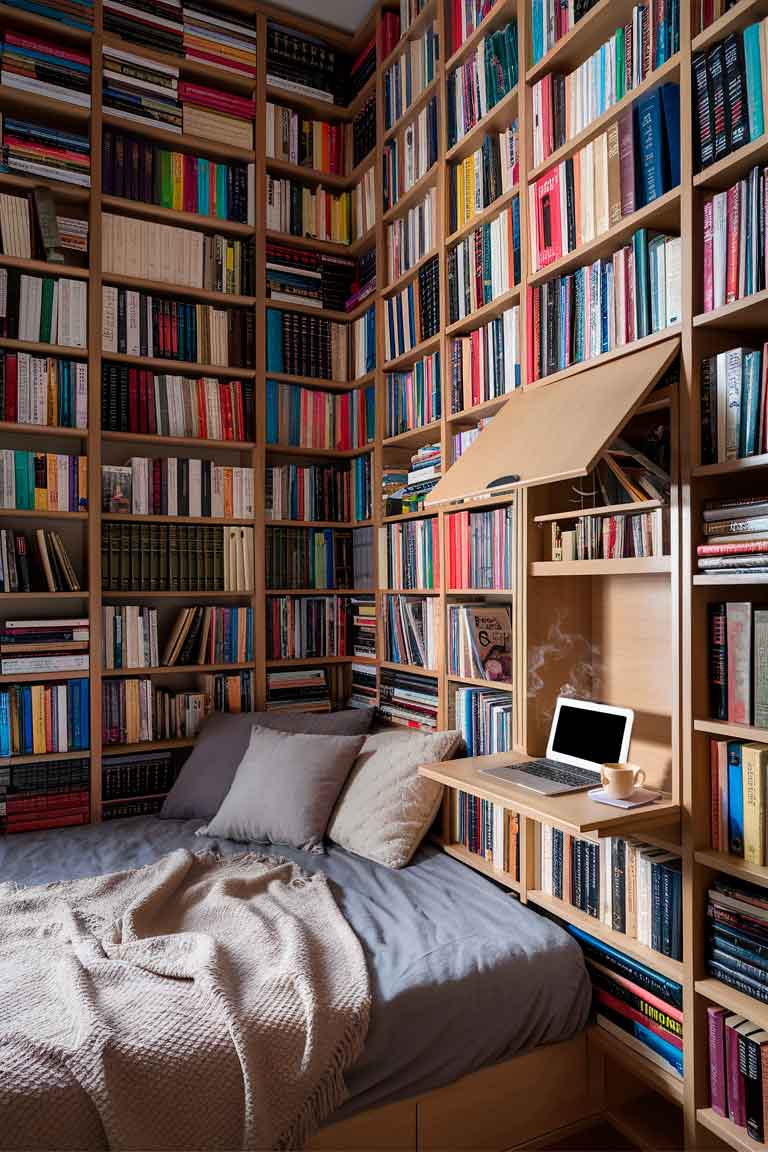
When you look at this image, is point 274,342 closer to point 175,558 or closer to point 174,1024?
point 175,558

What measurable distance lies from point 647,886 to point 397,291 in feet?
7.01

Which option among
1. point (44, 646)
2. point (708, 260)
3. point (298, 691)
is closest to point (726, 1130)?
point (708, 260)

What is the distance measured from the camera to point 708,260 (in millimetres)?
1519

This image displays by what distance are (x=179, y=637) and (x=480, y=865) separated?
1.36m

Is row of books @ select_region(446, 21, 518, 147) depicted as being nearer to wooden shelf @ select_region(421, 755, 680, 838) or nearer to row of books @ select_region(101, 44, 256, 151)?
row of books @ select_region(101, 44, 256, 151)

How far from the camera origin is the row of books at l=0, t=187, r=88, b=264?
2.58 metres

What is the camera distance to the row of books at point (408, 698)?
98.4 inches

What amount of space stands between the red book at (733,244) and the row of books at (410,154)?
50.6 inches

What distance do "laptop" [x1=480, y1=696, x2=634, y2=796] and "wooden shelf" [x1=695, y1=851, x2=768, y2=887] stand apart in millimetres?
251

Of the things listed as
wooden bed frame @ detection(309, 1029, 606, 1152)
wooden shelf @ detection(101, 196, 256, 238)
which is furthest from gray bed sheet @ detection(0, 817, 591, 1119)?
wooden shelf @ detection(101, 196, 256, 238)

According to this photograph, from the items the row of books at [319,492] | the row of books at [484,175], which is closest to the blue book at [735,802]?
the row of books at [484,175]

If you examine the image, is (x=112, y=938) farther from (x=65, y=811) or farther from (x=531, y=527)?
(x=531, y=527)

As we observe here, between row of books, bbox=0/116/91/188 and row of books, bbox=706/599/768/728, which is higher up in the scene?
row of books, bbox=0/116/91/188

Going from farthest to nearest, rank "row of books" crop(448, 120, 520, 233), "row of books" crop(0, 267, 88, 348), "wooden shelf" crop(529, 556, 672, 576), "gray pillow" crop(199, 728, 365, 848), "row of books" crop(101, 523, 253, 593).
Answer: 1. "row of books" crop(101, 523, 253, 593)
2. "row of books" crop(0, 267, 88, 348)
3. "gray pillow" crop(199, 728, 365, 848)
4. "row of books" crop(448, 120, 520, 233)
5. "wooden shelf" crop(529, 556, 672, 576)
